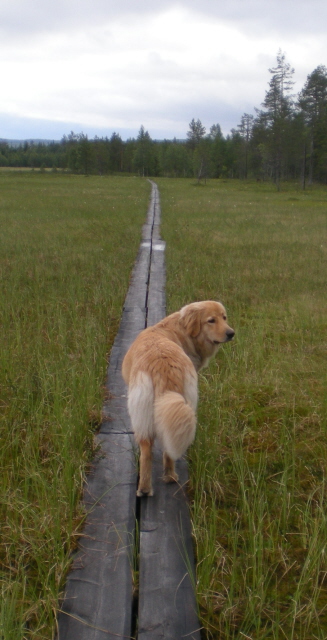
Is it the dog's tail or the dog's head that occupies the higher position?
the dog's head

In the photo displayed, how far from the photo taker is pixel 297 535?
9.14ft

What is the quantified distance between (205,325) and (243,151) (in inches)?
3231

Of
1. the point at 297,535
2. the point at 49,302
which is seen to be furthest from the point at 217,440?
the point at 49,302

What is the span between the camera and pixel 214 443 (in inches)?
136

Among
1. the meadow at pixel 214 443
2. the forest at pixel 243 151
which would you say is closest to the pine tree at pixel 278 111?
the forest at pixel 243 151

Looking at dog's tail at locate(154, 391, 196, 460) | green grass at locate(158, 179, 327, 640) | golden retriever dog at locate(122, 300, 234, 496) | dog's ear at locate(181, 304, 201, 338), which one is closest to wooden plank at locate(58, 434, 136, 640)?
golden retriever dog at locate(122, 300, 234, 496)

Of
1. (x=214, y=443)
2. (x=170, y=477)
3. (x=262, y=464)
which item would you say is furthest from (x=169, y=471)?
(x=262, y=464)

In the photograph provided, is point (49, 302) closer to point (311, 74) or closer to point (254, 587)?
point (254, 587)

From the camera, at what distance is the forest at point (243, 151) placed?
162 feet

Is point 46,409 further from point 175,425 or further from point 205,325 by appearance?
point 175,425

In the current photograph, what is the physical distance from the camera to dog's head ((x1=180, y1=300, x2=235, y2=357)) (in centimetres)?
434

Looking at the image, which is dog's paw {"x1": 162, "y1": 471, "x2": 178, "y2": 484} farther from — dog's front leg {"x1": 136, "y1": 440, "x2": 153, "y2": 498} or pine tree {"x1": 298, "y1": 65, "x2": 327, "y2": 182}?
pine tree {"x1": 298, "y1": 65, "x2": 327, "y2": 182}

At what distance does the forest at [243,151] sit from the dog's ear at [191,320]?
154 feet

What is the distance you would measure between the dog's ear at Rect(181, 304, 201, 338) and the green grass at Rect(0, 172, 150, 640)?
2.96 feet
